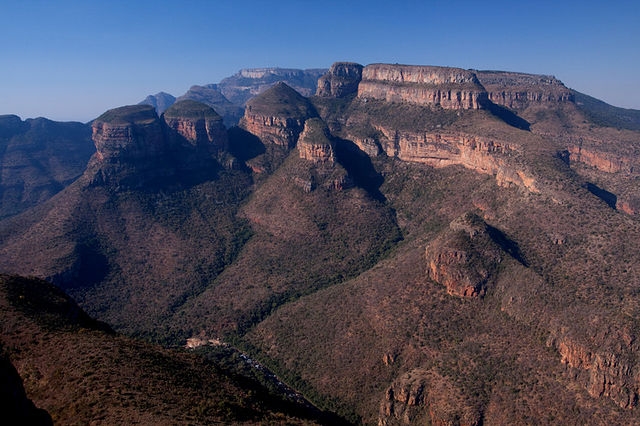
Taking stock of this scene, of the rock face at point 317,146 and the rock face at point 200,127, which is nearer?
the rock face at point 317,146

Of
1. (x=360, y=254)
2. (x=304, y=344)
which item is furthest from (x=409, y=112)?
(x=304, y=344)

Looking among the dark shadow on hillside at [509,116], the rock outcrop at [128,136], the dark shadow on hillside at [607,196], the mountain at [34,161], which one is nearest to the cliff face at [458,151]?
the dark shadow on hillside at [607,196]

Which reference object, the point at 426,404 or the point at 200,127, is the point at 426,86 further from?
the point at 426,404

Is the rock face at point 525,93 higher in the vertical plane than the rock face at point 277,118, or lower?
higher

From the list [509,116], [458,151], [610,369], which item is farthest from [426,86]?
[610,369]

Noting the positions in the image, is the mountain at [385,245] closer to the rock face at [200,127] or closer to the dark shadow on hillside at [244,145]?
the rock face at [200,127]

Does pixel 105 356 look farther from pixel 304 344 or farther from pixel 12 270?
pixel 12 270
